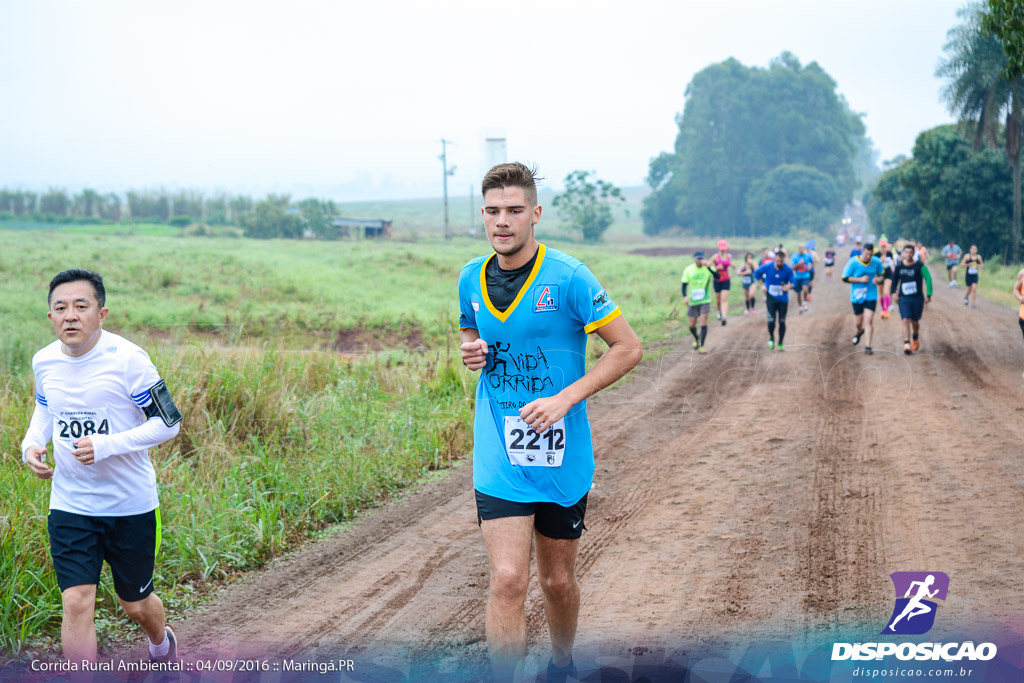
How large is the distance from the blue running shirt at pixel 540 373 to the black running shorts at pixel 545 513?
0.03 meters

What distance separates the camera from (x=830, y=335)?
18.7 m

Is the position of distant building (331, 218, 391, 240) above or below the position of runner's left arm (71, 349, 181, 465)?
above

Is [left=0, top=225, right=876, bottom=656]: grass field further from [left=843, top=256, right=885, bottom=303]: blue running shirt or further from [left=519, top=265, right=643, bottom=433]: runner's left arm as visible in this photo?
[left=843, top=256, right=885, bottom=303]: blue running shirt

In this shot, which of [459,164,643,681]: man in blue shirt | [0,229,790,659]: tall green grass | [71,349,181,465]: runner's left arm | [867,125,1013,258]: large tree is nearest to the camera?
[459,164,643,681]: man in blue shirt

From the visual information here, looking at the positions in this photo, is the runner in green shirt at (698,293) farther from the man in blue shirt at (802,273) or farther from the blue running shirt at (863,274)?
the man in blue shirt at (802,273)

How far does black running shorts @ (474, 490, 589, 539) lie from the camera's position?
3559mm

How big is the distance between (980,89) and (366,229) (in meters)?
65.7

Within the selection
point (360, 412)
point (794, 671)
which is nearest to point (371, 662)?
point (794, 671)

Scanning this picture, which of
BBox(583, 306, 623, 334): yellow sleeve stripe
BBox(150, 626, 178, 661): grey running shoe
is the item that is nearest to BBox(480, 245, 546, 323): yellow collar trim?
BBox(583, 306, 623, 334): yellow sleeve stripe

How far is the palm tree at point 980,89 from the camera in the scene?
28766 mm

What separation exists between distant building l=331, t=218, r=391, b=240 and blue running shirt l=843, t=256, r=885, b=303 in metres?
71.9

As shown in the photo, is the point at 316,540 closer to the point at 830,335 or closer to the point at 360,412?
the point at 360,412

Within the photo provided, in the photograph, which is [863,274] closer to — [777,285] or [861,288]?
[861,288]

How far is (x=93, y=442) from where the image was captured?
388 centimetres
